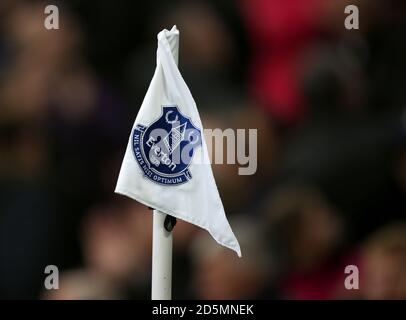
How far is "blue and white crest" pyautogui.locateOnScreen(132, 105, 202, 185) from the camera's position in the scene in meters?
3.49

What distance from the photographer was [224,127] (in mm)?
4797

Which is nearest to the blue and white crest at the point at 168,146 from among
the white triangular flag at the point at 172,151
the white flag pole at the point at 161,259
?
the white triangular flag at the point at 172,151

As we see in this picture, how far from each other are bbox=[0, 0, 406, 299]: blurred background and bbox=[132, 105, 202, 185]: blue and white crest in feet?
2.88

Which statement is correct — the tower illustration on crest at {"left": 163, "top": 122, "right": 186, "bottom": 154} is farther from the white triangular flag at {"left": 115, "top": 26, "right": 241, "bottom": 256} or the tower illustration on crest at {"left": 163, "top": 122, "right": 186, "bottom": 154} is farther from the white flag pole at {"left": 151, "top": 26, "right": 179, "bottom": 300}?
the white flag pole at {"left": 151, "top": 26, "right": 179, "bottom": 300}

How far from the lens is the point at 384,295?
443cm

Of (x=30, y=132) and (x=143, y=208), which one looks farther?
(x=30, y=132)

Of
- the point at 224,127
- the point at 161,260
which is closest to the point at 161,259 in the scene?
the point at 161,260

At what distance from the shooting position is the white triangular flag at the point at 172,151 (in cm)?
347

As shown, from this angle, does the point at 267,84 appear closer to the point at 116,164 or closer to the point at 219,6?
the point at 219,6

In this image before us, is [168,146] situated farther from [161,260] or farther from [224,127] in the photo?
[224,127]

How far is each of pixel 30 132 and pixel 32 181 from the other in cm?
30
